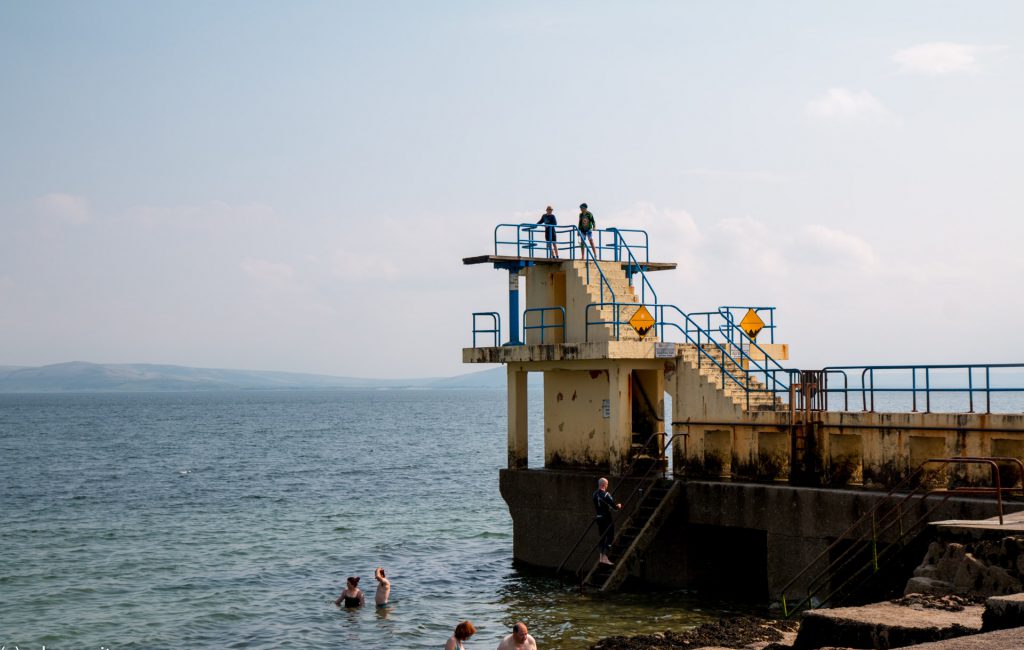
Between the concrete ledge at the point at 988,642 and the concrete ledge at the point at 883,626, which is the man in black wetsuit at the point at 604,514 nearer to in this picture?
the concrete ledge at the point at 883,626

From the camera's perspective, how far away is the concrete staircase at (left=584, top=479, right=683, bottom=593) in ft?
72.8

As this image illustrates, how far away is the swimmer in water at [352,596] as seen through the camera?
23.3 m

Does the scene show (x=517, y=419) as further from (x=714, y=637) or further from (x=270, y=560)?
(x=714, y=637)

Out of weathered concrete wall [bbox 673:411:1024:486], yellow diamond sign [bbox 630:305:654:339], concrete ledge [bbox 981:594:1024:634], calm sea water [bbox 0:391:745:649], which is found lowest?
calm sea water [bbox 0:391:745:649]

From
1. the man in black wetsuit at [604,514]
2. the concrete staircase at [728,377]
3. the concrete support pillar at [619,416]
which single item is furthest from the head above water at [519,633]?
the concrete support pillar at [619,416]

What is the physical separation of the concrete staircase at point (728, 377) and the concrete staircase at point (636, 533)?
2.09m

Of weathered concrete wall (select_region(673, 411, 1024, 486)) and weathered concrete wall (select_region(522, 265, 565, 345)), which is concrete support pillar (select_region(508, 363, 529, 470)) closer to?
weathered concrete wall (select_region(522, 265, 565, 345))

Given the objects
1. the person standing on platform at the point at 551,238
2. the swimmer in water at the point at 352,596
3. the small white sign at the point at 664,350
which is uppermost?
the person standing on platform at the point at 551,238

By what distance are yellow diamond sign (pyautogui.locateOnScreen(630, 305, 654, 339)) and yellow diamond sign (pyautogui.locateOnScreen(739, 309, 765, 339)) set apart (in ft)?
7.93

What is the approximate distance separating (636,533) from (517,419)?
18.0ft

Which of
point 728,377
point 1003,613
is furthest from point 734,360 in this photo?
point 1003,613

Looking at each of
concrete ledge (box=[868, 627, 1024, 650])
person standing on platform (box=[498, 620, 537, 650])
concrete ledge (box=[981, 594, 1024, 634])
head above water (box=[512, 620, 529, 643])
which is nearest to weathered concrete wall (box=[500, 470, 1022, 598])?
concrete ledge (box=[981, 594, 1024, 634])

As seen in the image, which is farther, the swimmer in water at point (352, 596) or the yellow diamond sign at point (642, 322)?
the yellow diamond sign at point (642, 322)

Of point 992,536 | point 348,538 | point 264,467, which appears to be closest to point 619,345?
point 992,536
